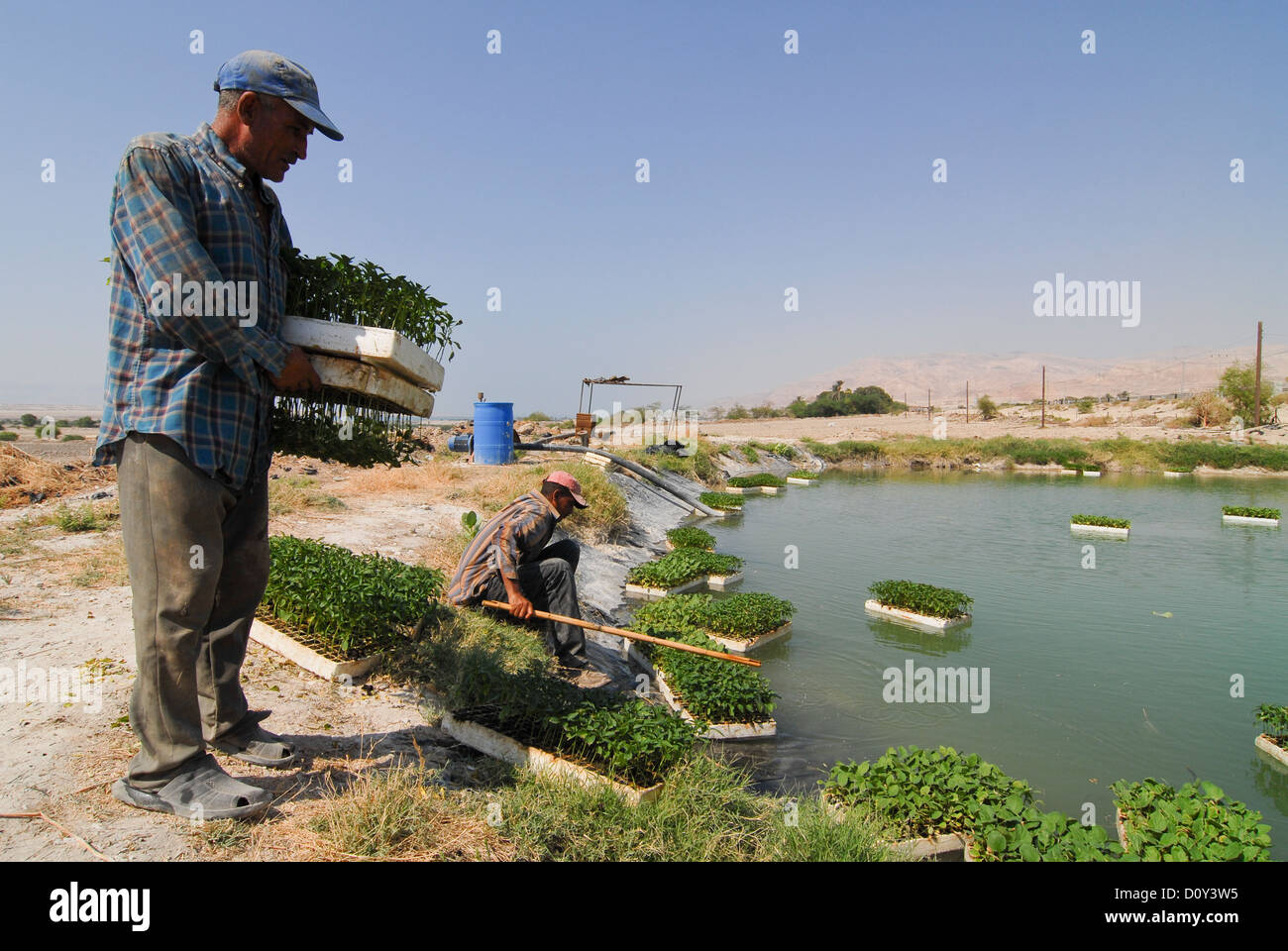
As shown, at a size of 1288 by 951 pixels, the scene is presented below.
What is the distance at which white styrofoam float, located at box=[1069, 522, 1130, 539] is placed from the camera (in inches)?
717

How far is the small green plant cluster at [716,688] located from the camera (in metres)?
6.89

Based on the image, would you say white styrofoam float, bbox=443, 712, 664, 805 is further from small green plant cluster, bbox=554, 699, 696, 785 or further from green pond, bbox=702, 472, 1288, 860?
green pond, bbox=702, 472, 1288, 860

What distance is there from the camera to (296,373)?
2934 mm

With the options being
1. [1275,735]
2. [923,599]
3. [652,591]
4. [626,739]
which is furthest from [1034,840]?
[652,591]

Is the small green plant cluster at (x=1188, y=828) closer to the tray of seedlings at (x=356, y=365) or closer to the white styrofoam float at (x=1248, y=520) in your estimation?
the tray of seedlings at (x=356, y=365)

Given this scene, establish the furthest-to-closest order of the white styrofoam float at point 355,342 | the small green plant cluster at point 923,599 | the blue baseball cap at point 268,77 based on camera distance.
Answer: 1. the small green plant cluster at point 923,599
2. the white styrofoam float at point 355,342
3. the blue baseball cap at point 268,77

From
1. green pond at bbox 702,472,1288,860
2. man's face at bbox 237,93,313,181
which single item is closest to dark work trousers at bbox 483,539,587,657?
green pond at bbox 702,472,1288,860

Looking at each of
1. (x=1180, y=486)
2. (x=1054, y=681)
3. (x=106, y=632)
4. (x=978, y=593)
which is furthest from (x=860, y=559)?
(x=1180, y=486)

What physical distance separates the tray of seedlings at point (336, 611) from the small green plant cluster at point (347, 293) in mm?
2592

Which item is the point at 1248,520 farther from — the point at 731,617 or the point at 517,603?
the point at 517,603

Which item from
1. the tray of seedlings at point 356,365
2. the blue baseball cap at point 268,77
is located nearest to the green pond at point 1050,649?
the tray of seedlings at point 356,365

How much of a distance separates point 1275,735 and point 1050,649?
9.84 feet

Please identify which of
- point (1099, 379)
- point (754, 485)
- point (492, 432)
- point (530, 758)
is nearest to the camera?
point (530, 758)
